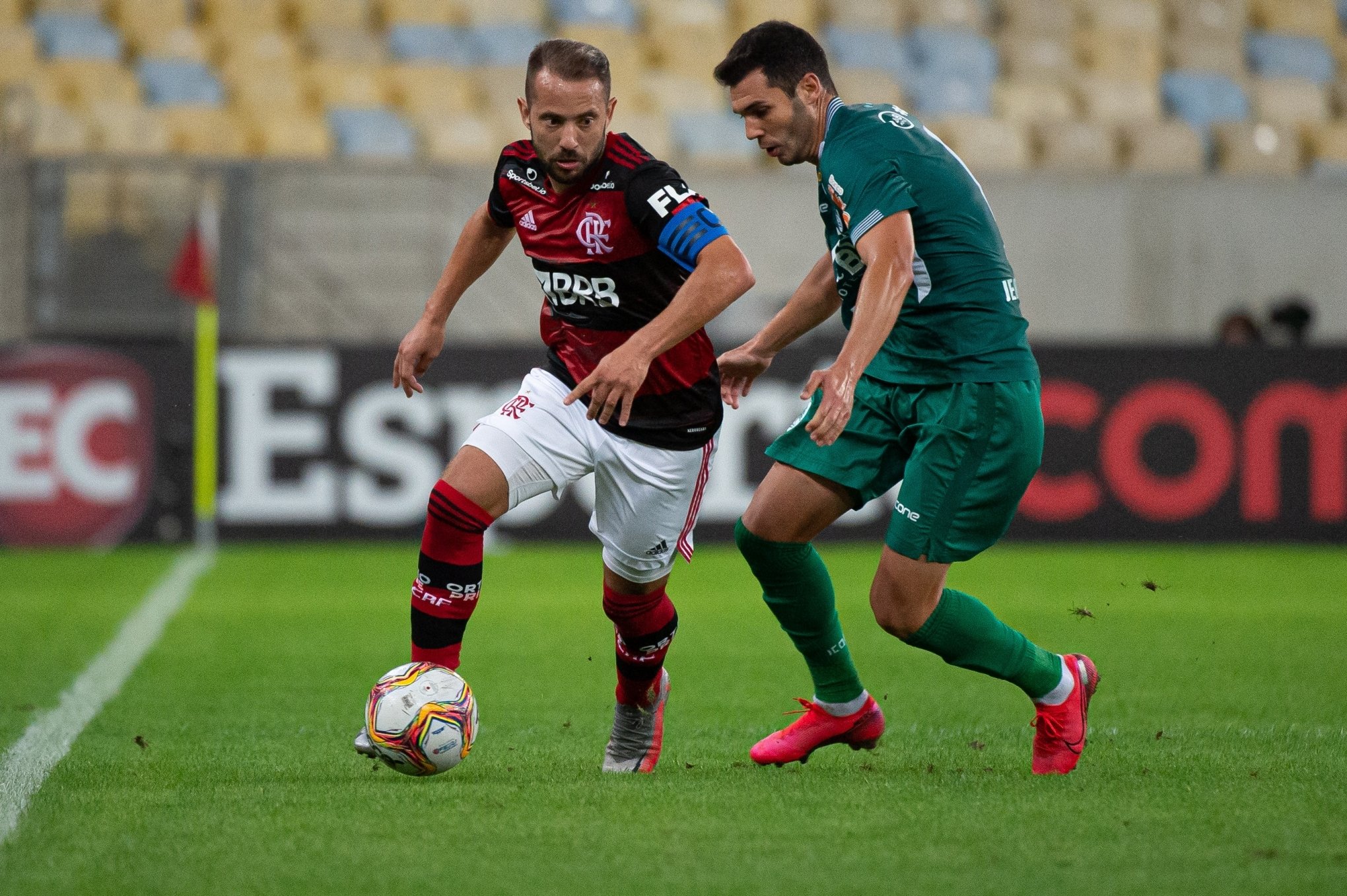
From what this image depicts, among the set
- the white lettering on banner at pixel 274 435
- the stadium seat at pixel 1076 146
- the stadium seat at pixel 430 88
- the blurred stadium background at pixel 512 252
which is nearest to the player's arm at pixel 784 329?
the blurred stadium background at pixel 512 252

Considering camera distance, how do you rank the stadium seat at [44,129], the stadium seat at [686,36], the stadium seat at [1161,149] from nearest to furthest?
the stadium seat at [44,129]
the stadium seat at [1161,149]
the stadium seat at [686,36]

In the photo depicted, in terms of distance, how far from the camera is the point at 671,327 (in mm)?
4246

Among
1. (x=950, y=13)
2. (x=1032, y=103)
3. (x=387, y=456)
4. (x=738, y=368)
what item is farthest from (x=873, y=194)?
(x=950, y=13)

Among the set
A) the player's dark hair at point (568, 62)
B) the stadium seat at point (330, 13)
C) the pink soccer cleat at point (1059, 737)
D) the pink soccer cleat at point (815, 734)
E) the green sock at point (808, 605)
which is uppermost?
the player's dark hair at point (568, 62)

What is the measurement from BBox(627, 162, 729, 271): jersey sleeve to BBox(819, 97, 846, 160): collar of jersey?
35cm

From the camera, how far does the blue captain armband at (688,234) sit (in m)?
4.35

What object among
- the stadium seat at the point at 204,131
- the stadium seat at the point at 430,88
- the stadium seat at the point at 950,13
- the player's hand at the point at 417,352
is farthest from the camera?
the stadium seat at the point at 950,13

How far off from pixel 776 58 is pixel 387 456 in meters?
7.45

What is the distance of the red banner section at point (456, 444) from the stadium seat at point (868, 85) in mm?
4559

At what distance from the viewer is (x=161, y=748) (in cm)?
490

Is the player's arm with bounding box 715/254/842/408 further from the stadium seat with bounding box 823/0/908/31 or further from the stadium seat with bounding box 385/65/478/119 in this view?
the stadium seat with bounding box 823/0/908/31

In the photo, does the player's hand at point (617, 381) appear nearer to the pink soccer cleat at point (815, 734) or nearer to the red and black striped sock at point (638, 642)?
the red and black striped sock at point (638, 642)

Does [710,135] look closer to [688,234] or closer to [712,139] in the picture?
[712,139]

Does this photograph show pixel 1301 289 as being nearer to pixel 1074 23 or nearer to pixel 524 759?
pixel 1074 23
